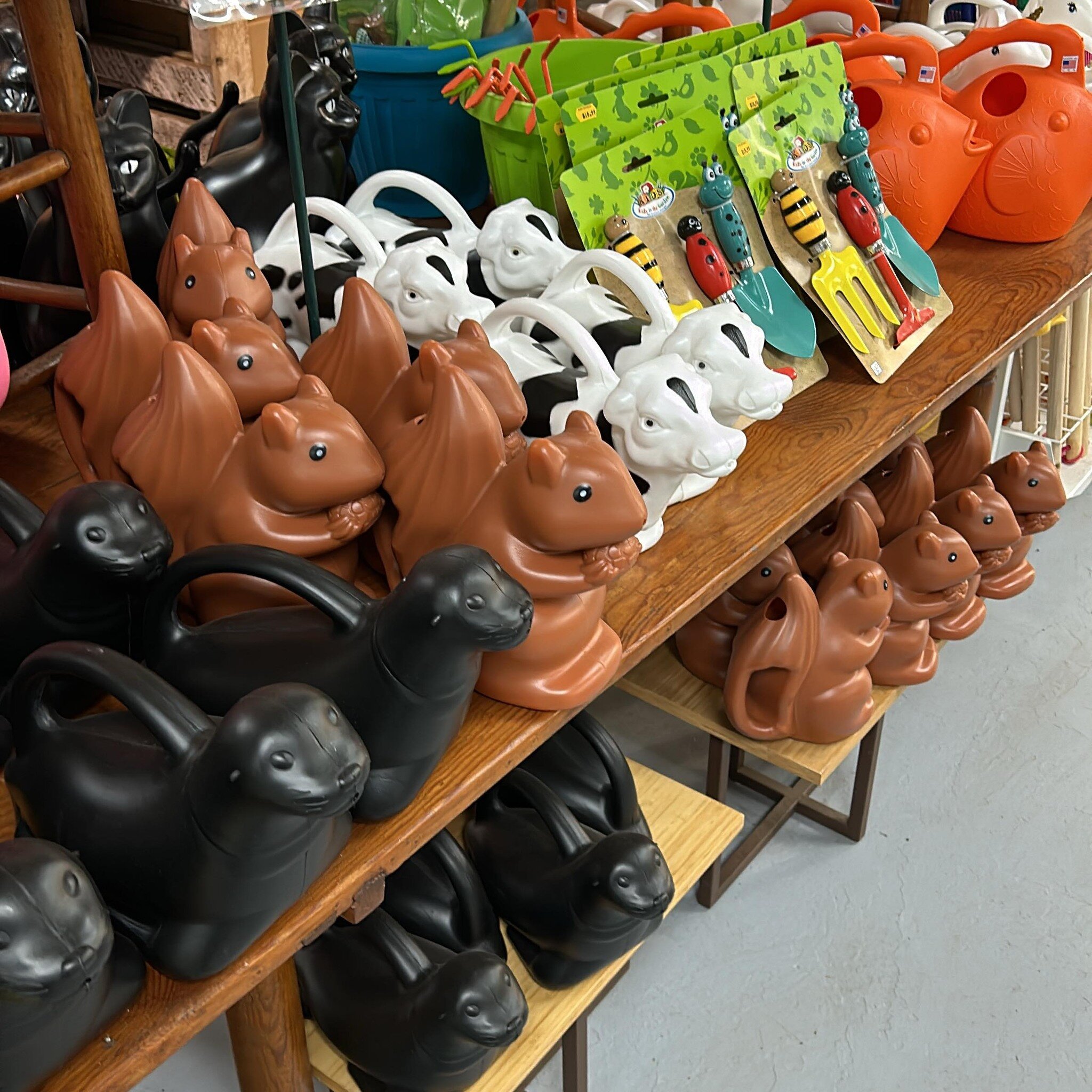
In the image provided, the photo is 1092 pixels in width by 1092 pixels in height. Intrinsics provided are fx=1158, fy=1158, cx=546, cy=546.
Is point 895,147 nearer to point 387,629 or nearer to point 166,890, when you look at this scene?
point 387,629

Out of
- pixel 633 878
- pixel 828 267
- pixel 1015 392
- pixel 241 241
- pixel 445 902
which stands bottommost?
pixel 1015 392

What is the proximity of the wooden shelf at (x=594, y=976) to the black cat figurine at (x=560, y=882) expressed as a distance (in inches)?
0.9

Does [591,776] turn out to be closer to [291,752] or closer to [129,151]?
[291,752]

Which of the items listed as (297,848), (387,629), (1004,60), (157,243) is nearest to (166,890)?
(297,848)

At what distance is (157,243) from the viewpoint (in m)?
1.38

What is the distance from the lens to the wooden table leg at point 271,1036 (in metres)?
1.10

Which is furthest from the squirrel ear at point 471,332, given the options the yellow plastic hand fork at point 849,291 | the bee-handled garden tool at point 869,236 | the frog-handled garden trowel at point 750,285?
the bee-handled garden tool at point 869,236

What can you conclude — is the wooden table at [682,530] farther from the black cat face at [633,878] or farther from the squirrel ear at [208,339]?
the squirrel ear at [208,339]

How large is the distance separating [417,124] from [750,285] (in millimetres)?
581

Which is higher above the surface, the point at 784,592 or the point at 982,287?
the point at 982,287

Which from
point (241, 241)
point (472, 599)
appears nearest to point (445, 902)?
point (472, 599)

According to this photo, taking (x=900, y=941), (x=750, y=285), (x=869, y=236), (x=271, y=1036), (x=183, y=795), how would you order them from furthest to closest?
(x=900, y=941) < (x=869, y=236) < (x=750, y=285) < (x=271, y=1036) < (x=183, y=795)

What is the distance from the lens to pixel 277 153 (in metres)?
1.44

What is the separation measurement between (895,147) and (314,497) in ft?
4.21
